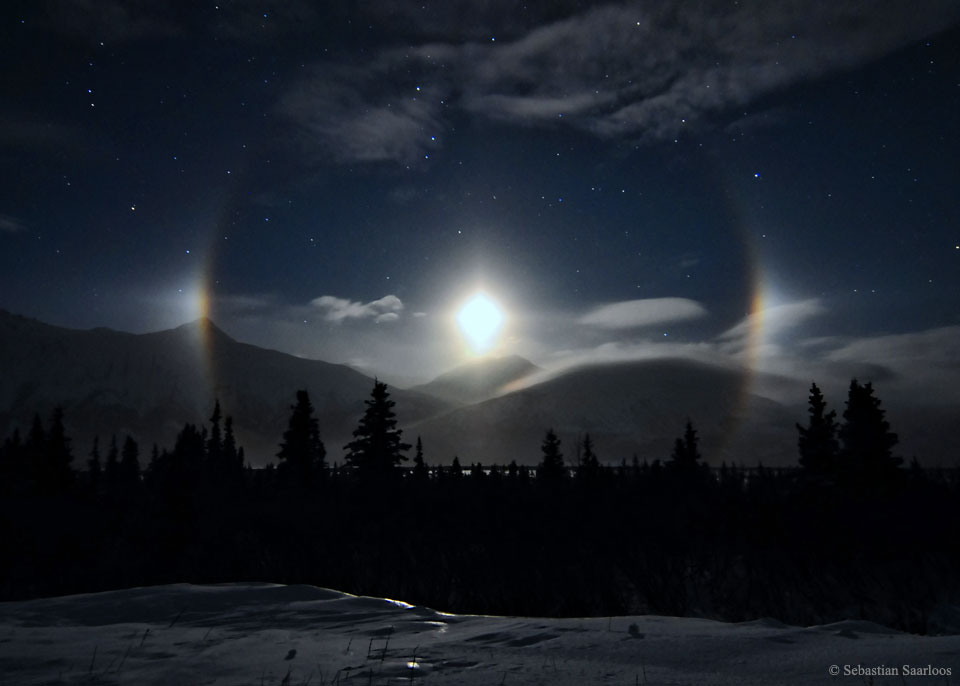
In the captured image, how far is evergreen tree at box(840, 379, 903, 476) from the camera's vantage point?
113 ft

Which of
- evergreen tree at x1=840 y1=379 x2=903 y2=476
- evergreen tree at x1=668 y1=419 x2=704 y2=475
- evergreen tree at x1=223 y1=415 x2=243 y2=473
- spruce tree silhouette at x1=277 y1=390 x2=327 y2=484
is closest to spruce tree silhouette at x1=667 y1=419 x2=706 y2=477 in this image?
evergreen tree at x1=668 y1=419 x2=704 y2=475

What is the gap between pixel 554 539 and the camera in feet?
77.5

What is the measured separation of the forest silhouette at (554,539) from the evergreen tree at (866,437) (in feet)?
0.29

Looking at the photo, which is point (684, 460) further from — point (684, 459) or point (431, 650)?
point (431, 650)

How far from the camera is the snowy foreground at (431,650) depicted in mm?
5027

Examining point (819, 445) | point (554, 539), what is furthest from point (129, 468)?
point (819, 445)

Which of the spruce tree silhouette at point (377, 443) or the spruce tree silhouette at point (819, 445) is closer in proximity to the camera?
the spruce tree silhouette at point (819, 445)

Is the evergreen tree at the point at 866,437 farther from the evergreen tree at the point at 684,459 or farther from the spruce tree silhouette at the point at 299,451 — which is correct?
the spruce tree silhouette at the point at 299,451

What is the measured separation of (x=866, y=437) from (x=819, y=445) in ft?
8.79

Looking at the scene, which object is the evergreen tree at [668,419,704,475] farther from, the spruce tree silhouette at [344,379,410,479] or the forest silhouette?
the spruce tree silhouette at [344,379,410,479]

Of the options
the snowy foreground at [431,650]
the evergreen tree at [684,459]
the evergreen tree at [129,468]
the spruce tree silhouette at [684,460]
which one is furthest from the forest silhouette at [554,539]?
the evergreen tree at [129,468]

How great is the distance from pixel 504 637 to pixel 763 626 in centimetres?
292

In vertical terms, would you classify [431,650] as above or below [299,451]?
below

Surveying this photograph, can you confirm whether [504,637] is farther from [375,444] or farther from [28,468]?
[28,468]
